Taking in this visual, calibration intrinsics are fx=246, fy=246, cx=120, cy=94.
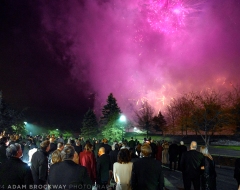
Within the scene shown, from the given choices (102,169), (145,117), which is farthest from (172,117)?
(102,169)

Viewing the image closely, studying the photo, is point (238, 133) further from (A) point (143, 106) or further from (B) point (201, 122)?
(A) point (143, 106)

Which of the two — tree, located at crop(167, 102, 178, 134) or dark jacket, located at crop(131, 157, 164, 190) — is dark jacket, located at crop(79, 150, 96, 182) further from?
tree, located at crop(167, 102, 178, 134)

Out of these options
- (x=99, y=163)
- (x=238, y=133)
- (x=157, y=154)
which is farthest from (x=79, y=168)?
(x=238, y=133)

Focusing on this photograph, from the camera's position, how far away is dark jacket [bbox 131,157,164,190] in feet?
15.1

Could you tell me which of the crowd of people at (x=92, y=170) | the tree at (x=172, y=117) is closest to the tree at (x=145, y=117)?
the tree at (x=172, y=117)

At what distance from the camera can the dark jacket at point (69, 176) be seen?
148 inches

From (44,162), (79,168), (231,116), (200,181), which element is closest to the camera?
(79,168)

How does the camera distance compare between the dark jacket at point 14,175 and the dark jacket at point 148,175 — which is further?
the dark jacket at point 148,175

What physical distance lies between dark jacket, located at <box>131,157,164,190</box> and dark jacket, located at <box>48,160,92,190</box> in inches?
45.2

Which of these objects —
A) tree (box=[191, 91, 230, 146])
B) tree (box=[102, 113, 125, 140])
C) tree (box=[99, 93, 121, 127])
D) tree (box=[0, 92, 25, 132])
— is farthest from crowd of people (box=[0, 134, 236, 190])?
tree (box=[99, 93, 121, 127])

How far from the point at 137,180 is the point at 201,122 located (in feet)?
89.1

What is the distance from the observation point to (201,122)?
30.0 meters

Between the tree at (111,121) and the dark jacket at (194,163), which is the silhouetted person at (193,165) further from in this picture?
the tree at (111,121)

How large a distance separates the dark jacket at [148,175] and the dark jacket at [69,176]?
1.15 metres
